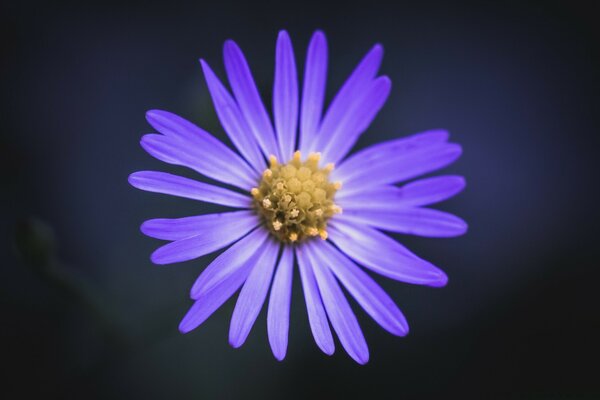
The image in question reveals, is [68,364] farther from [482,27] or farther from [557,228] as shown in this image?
[482,27]

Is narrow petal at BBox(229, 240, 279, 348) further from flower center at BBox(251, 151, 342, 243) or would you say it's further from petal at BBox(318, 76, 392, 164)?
petal at BBox(318, 76, 392, 164)

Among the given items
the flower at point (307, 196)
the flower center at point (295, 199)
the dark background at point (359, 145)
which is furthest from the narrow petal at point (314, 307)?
the dark background at point (359, 145)

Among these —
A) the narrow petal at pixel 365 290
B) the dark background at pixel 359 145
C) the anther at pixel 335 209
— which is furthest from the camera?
the dark background at pixel 359 145

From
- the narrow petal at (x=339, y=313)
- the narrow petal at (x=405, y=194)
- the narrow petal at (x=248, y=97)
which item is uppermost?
the narrow petal at (x=248, y=97)

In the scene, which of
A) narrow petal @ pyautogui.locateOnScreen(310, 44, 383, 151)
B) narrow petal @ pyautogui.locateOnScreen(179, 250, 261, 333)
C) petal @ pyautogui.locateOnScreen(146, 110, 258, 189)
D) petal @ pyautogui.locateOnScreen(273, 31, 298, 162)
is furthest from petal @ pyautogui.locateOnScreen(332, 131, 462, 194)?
narrow petal @ pyautogui.locateOnScreen(179, 250, 261, 333)

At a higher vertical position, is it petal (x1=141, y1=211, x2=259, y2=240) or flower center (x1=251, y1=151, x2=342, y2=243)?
flower center (x1=251, y1=151, x2=342, y2=243)

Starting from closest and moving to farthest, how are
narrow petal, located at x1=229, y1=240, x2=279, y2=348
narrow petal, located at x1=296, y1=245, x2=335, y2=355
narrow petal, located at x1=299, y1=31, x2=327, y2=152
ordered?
narrow petal, located at x1=229, y1=240, x2=279, y2=348 → narrow petal, located at x1=296, y1=245, x2=335, y2=355 → narrow petal, located at x1=299, y1=31, x2=327, y2=152

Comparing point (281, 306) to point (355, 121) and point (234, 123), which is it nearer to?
point (234, 123)

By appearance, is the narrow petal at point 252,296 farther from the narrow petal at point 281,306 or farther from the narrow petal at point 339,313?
the narrow petal at point 339,313

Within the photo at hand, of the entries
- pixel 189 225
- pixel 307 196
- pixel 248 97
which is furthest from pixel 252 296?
pixel 248 97
